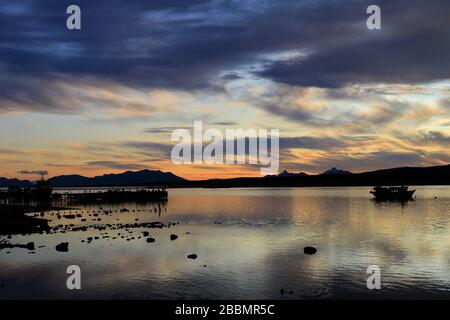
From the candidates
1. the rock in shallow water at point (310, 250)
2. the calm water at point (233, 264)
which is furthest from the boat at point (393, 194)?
Answer: the rock in shallow water at point (310, 250)

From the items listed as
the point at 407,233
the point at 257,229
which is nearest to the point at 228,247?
the point at 257,229

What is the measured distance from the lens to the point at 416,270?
1382 inches

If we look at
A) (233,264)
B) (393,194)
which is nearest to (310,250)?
(233,264)

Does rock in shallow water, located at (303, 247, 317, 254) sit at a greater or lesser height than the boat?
lesser

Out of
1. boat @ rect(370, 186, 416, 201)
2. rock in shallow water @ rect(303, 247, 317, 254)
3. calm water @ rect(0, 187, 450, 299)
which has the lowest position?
calm water @ rect(0, 187, 450, 299)

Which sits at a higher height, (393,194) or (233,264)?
(393,194)

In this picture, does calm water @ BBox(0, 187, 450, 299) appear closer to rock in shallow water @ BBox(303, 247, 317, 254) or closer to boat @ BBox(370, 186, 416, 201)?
rock in shallow water @ BBox(303, 247, 317, 254)

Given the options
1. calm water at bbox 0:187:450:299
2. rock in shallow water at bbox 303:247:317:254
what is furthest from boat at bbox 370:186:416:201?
rock in shallow water at bbox 303:247:317:254

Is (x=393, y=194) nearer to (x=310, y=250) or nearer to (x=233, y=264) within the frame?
(x=310, y=250)

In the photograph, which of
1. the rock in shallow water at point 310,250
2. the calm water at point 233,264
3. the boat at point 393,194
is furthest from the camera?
the boat at point 393,194

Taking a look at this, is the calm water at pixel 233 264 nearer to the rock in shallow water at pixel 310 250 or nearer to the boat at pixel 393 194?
the rock in shallow water at pixel 310 250

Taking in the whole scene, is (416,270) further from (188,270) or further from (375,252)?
(188,270)

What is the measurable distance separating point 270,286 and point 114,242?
24.5 meters

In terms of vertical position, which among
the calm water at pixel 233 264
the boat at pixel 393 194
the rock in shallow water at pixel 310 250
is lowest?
the calm water at pixel 233 264
